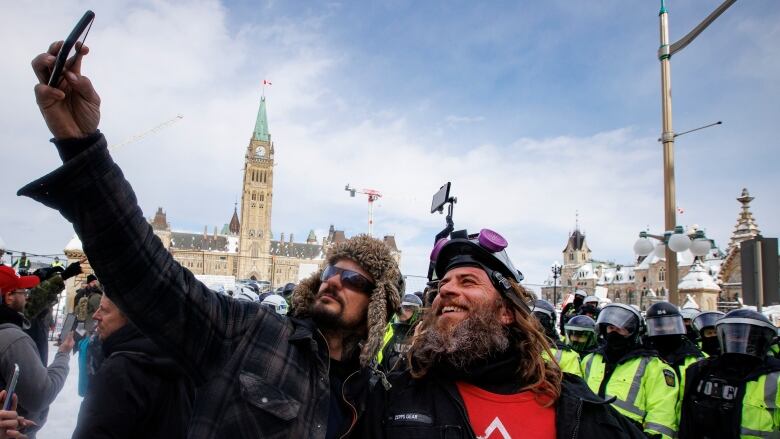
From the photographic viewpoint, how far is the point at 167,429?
2523 mm

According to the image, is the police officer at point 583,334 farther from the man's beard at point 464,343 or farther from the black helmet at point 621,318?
the man's beard at point 464,343

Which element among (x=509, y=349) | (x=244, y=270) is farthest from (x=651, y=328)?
(x=244, y=270)

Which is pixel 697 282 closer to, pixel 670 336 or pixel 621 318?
pixel 670 336

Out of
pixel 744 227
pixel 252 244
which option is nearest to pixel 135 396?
pixel 744 227

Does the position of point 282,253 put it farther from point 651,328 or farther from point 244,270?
point 651,328

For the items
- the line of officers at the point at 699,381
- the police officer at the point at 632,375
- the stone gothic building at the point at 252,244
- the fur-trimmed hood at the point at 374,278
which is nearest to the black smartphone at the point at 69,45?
the fur-trimmed hood at the point at 374,278

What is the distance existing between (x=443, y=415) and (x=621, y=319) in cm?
432

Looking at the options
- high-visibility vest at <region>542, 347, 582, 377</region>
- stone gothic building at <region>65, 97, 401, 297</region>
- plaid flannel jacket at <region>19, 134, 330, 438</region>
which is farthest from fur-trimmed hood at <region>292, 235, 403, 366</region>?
stone gothic building at <region>65, 97, 401, 297</region>

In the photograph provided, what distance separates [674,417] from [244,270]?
377 ft

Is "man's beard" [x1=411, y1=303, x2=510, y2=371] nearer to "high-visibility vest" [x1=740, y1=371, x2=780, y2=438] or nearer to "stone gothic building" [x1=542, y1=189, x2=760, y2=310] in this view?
"high-visibility vest" [x1=740, y1=371, x2=780, y2=438]

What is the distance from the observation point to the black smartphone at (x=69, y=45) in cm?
135

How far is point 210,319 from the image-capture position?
183 centimetres

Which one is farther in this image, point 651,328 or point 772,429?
point 651,328

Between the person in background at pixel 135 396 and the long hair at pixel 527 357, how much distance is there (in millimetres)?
1305
